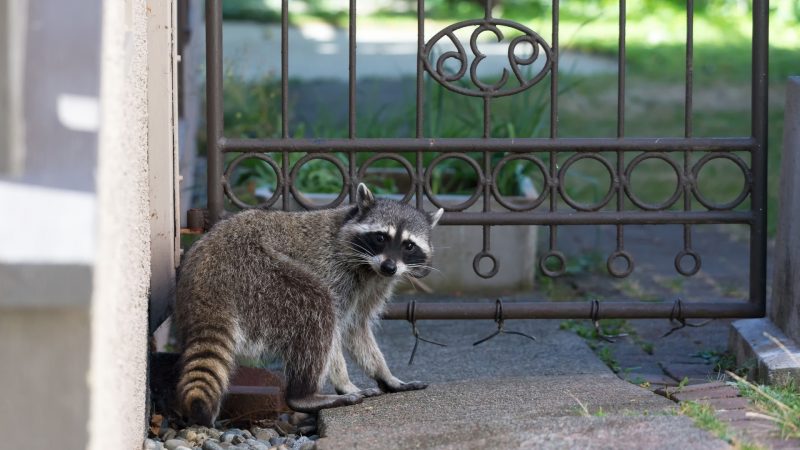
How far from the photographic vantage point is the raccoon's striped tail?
3.70m

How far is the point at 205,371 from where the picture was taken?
3805mm

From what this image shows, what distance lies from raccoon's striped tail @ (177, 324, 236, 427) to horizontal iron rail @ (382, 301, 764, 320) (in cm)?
99

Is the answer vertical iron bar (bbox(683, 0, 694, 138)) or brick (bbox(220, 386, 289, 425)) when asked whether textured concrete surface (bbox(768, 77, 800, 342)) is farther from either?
brick (bbox(220, 386, 289, 425))

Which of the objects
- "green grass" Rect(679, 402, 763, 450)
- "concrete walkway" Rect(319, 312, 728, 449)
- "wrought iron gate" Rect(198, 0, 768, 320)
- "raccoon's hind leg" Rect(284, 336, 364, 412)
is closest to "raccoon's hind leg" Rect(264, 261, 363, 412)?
"raccoon's hind leg" Rect(284, 336, 364, 412)

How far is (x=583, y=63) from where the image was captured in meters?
13.7

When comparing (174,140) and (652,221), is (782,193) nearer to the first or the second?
(652,221)

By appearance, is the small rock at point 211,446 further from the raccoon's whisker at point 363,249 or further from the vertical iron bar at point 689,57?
the vertical iron bar at point 689,57

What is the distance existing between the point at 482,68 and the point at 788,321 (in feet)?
28.3

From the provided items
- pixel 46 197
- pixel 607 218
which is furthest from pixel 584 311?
pixel 46 197

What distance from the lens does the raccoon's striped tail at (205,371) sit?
12.1 ft

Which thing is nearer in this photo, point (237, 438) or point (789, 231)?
point (237, 438)

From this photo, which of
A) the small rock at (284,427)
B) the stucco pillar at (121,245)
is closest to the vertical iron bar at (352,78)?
the stucco pillar at (121,245)

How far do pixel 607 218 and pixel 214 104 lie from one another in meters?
1.63

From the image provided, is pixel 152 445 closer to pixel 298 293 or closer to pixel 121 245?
pixel 298 293
